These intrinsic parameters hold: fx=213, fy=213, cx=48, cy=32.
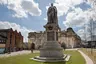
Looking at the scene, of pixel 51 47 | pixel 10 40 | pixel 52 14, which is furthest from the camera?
pixel 10 40

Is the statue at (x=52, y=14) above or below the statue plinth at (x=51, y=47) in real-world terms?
above

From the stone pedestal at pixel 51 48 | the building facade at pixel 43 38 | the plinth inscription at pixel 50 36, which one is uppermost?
the building facade at pixel 43 38

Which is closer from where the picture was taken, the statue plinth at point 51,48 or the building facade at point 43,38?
the statue plinth at point 51,48

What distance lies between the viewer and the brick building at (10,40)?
8306 centimetres

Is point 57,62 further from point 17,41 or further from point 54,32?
point 17,41

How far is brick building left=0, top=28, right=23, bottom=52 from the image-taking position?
83062 mm

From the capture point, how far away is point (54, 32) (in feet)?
121

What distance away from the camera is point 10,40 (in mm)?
89562

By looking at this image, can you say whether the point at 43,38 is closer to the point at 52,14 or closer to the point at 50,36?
the point at 52,14

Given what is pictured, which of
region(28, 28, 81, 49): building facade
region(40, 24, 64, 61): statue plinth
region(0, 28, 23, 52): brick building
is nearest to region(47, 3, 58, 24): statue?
region(40, 24, 64, 61): statue plinth

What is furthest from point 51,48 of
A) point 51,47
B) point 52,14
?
point 52,14

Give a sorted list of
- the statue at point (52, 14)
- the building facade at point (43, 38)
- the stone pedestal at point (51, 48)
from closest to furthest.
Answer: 1. the stone pedestal at point (51, 48)
2. the statue at point (52, 14)
3. the building facade at point (43, 38)

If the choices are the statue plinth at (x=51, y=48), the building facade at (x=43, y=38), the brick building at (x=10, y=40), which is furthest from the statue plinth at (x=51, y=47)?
the building facade at (x=43, y=38)

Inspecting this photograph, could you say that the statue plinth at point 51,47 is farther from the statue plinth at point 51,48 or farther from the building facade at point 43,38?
the building facade at point 43,38
